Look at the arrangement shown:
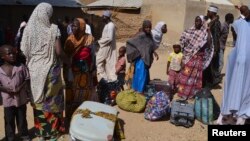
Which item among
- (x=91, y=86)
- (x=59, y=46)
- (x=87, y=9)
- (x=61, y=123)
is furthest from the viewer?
(x=87, y=9)

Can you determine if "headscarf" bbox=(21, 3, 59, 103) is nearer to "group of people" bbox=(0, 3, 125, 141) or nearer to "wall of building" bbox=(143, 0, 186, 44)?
"group of people" bbox=(0, 3, 125, 141)

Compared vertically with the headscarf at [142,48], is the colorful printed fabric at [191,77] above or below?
below

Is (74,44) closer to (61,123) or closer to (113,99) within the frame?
(61,123)

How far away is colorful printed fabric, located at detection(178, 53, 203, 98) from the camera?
7.66 m

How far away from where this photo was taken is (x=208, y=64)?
25.9ft

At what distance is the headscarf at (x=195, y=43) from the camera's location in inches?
296

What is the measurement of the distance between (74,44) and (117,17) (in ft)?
38.3

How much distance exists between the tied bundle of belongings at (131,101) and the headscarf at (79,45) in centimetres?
132

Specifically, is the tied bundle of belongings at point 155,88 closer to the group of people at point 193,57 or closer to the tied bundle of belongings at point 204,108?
the group of people at point 193,57

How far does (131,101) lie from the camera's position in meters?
6.77

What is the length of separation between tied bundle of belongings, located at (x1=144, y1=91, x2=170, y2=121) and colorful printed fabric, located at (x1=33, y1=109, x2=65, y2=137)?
165cm

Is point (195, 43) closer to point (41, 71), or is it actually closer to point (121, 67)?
point (121, 67)

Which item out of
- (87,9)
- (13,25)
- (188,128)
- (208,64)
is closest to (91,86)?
(188,128)

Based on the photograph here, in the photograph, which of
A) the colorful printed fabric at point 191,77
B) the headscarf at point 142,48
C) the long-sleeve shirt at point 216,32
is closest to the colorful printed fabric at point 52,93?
the headscarf at point 142,48
